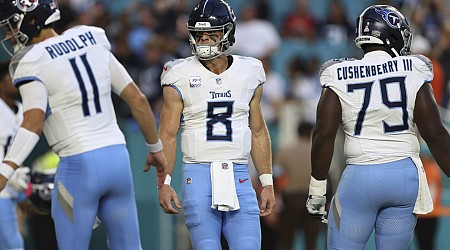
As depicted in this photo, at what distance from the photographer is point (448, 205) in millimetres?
11727

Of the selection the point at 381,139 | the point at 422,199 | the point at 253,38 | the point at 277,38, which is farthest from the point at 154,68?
the point at 422,199

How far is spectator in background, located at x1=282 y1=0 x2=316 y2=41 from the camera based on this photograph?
48.9ft

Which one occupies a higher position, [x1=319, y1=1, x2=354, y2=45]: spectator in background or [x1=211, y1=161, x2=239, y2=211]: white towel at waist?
[x1=319, y1=1, x2=354, y2=45]: spectator in background

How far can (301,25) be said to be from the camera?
14906 millimetres

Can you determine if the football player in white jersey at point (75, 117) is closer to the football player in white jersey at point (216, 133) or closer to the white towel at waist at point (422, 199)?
the football player in white jersey at point (216, 133)

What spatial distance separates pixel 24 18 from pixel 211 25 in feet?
3.98

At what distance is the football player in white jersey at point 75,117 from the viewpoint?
20.4 feet

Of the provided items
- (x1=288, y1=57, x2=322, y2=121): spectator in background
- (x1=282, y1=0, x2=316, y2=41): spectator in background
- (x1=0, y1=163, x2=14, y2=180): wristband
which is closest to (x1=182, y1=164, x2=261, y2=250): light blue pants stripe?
(x1=0, y1=163, x2=14, y2=180): wristband

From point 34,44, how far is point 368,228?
7.84ft

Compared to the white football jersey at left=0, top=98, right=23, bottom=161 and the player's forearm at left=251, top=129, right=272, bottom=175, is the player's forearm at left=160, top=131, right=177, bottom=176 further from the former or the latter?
the white football jersey at left=0, top=98, right=23, bottom=161

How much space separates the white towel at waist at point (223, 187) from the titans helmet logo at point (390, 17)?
137cm

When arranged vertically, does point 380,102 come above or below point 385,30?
below

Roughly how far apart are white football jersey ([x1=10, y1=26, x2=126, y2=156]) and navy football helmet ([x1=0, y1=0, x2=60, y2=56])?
12 cm

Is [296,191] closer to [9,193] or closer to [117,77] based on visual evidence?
[9,193]
